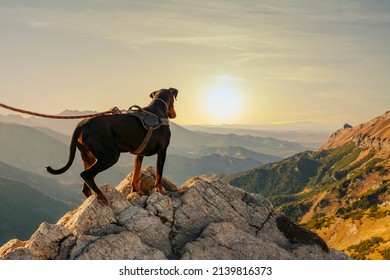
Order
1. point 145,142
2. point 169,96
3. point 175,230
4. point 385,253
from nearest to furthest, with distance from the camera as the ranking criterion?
point 175,230, point 145,142, point 169,96, point 385,253

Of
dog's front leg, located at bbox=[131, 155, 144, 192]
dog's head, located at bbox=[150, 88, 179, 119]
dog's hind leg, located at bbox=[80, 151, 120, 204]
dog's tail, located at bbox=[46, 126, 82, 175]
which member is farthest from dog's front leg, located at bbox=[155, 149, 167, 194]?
dog's tail, located at bbox=[46, 126, 82, 175]

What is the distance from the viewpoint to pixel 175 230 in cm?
1550

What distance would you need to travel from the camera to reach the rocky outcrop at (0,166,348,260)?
13.4m

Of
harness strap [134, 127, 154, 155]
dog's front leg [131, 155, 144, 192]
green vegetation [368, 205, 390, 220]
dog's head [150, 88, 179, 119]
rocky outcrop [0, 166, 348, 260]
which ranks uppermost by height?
green vegetation [368, 205, 390, 220]

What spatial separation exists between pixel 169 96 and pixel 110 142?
13.7 ft

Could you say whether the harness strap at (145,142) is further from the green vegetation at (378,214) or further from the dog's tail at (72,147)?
the green vegetation at (378,214)

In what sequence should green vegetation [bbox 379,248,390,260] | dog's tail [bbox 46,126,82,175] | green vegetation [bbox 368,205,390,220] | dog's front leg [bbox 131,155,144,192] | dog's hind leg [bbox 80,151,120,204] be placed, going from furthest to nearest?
green vegetation [bbox 368,205,390,220]
green vegetation [bbox 379,248,390,260]
dog's front leg [bbox 131,155,144,192]
dog's tail [bbox 46,126,82,175]
dog's hind leg [bbox 80,151,120,204]

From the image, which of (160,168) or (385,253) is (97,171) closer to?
(160,168)

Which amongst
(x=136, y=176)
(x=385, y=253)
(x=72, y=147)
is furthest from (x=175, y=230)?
(x=385, y=253)

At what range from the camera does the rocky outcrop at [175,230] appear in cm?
1340

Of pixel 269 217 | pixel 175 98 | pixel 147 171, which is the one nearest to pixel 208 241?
pixel 269 217

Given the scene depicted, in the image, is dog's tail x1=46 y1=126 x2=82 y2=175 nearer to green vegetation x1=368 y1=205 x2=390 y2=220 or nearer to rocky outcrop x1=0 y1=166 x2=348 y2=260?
rocky outcrop x1=0 y1=166 x2=348 y2=260

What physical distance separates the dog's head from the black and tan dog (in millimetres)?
661

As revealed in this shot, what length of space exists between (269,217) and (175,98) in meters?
6.95
